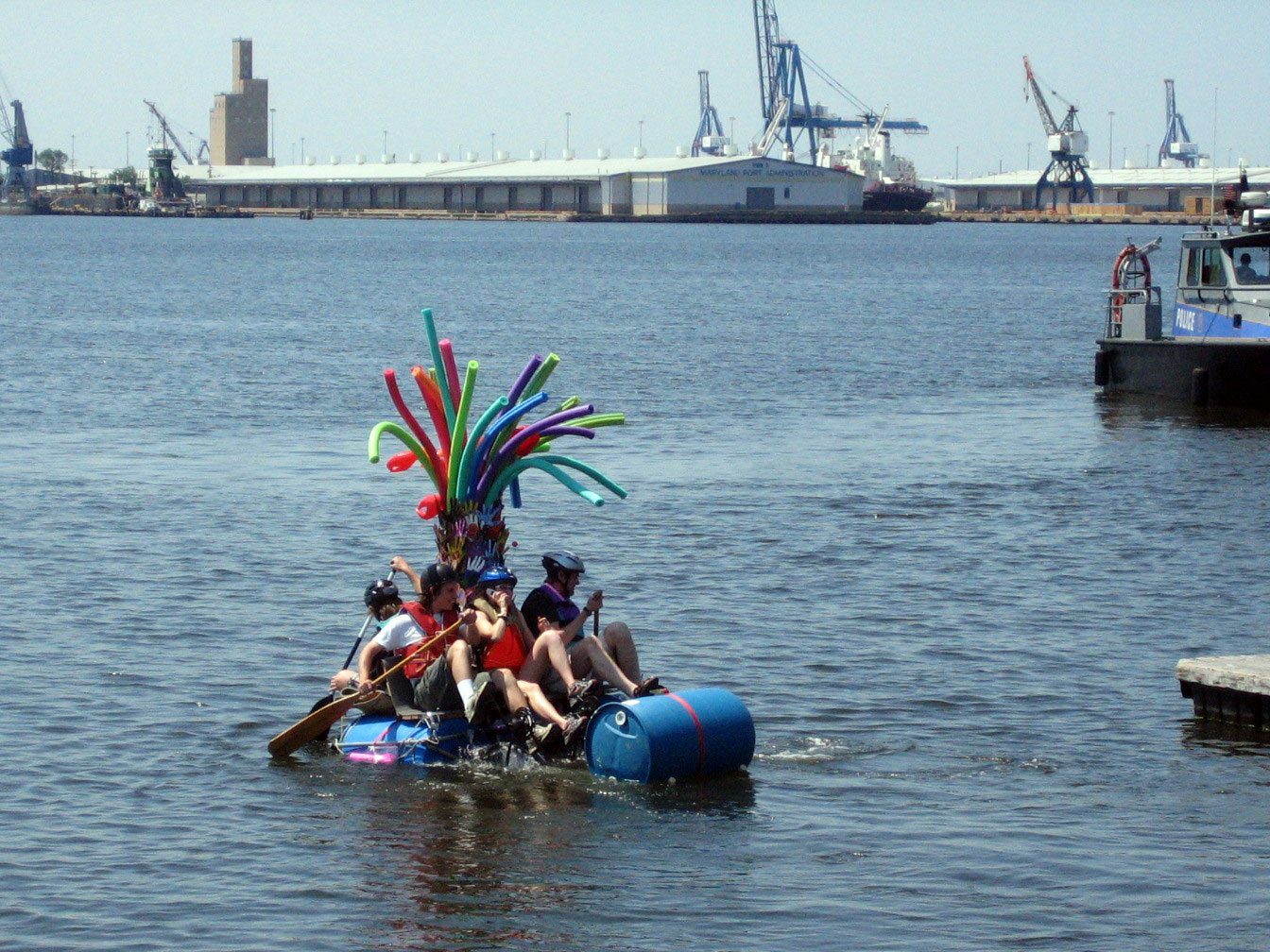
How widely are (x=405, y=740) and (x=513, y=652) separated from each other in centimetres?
108

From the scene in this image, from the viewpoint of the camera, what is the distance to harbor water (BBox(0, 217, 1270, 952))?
37.6ft

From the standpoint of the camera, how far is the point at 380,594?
46.4 feet

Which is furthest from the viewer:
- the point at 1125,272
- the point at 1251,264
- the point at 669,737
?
the point at 1125,272

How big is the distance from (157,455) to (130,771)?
17724 millimetres

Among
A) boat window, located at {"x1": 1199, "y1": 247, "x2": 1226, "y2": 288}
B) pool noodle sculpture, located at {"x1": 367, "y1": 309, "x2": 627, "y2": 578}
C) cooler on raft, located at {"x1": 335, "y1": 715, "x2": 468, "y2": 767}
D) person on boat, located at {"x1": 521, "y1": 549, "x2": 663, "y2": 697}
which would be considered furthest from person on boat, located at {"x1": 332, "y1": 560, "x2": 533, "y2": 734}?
boat window, located at {"x1": 1199, "y1": 247, "x2": 1226, "y2": 288}

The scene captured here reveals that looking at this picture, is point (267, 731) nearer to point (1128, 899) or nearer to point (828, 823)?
point (828, 823)

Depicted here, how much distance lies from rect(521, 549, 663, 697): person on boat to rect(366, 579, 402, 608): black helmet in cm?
110

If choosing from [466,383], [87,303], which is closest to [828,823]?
[466,383]

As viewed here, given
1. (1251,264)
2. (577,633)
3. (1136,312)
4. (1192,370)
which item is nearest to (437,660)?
(577,633)

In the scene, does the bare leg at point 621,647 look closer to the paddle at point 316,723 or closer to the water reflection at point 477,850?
the water reflection at point 477,850

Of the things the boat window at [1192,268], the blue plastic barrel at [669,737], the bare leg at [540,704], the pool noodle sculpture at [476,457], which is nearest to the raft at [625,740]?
the blue plastic barrel at [669,737]

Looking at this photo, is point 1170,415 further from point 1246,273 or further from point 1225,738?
point 1225,738

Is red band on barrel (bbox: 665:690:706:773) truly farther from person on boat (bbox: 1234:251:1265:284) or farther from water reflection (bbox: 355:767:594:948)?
person on boat (bbox: 1234:251:1265:284)

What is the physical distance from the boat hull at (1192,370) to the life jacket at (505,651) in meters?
26.1
